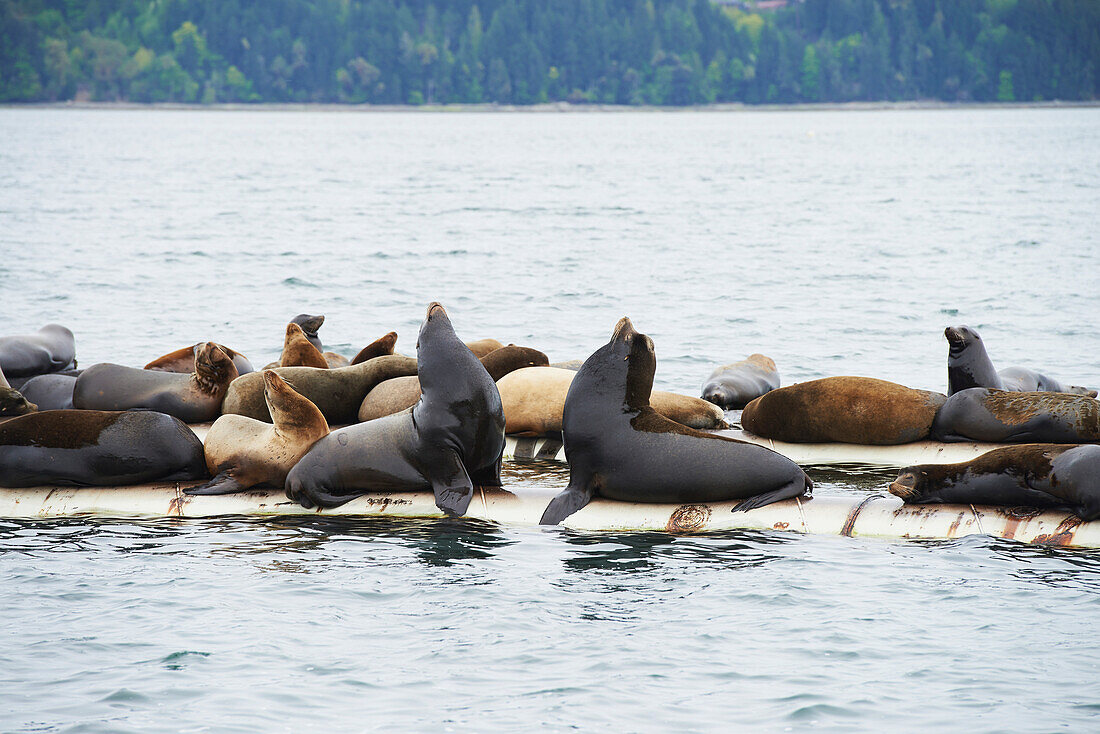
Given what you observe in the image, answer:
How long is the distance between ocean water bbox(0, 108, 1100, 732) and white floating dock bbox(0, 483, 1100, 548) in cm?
16

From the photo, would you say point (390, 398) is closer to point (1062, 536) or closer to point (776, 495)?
point (776, 495)

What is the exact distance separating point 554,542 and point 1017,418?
3.60m

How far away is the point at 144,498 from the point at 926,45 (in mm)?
165075

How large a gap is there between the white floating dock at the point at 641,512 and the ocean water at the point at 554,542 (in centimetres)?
16

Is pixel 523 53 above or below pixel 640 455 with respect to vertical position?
above

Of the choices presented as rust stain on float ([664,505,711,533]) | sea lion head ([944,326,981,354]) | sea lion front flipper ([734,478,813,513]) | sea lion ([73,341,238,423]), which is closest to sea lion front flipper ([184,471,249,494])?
sea lion ([73,341,238,423])

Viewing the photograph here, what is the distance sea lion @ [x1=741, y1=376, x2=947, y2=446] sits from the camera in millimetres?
9086

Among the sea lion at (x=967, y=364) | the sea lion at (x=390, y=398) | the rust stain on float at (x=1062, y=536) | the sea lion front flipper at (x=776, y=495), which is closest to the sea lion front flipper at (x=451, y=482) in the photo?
the sea lion at (x=390, y=398)

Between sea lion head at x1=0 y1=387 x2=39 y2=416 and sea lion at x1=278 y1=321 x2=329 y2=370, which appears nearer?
sea lion head at x1=0 y1=387 x2=39 y2=416

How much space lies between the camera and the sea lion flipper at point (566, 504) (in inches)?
298

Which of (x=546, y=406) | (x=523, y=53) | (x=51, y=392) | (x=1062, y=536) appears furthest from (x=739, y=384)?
(x=523, y=53)

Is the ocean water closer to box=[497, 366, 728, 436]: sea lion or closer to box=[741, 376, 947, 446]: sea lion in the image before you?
box=[497, 366, 728, 436]: sea lion

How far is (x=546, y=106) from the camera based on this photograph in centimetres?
15312

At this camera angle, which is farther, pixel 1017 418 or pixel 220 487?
pixel 1017 418
